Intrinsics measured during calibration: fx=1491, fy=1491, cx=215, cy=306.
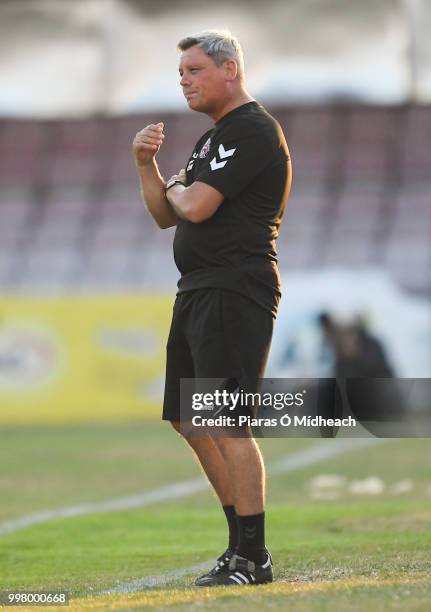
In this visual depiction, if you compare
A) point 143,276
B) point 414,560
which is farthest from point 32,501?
point 143,276

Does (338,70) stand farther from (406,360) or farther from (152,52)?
(406,360)

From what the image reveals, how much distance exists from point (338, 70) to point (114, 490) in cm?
1376

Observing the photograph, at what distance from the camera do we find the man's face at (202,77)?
518 centimetres

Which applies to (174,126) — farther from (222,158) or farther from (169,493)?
(222,158)

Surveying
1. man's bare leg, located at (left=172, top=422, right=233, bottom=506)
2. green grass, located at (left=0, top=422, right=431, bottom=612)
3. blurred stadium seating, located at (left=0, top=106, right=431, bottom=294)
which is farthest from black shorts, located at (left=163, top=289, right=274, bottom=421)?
blurred stadium seating, located at (left=0, top=106, right=431, bottom=294)

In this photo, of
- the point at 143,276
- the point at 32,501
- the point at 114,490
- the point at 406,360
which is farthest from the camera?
the point at 143,276

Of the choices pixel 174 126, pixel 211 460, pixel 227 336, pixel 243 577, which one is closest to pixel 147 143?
pixel 227 336

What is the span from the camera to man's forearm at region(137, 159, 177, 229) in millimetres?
5336

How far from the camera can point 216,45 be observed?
5188mm

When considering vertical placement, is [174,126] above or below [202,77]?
above

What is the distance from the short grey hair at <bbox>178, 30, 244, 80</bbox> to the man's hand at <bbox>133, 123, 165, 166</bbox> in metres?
0.31

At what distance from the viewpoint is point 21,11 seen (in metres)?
24.1

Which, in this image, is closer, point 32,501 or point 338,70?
point 32,501

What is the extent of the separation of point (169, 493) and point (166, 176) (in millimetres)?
13272
